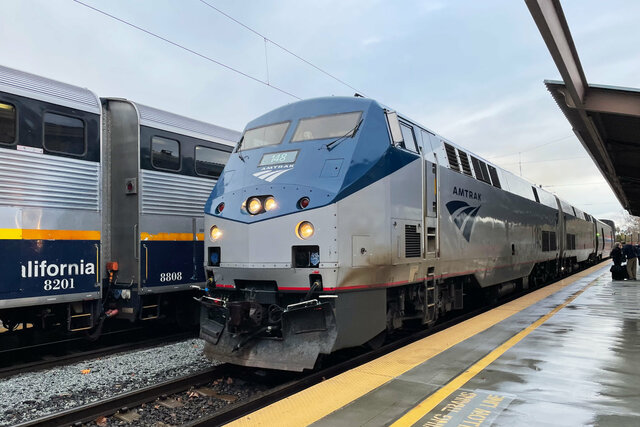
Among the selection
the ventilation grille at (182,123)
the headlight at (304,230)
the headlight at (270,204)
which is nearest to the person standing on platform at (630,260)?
the ventilation grille at (182,123)

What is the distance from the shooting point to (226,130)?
10.0m

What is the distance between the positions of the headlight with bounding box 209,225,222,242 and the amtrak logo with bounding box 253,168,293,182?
837 mm

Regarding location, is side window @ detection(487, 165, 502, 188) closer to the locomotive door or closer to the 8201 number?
the locomotive door

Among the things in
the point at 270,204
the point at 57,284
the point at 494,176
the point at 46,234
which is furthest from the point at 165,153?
the point at 494,176

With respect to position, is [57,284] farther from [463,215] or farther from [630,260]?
[630,260]

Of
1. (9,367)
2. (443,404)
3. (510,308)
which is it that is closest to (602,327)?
(510,308)

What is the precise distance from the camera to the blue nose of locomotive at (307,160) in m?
5.36

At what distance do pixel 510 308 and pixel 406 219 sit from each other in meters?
4.30

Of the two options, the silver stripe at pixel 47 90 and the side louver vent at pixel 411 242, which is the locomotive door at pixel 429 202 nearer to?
the side louver vent at pixel 411 242

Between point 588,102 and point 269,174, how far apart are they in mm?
7753

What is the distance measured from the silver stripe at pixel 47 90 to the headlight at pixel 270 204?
13.0 ft

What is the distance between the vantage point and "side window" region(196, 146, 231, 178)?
30.1ft

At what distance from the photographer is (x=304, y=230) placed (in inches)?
205

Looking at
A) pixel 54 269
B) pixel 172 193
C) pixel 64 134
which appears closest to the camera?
pixel 54 269
